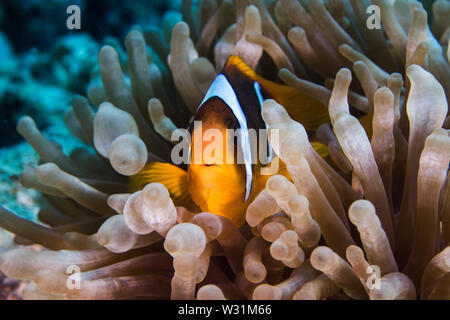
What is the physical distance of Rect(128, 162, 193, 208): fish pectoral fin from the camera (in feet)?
3.09

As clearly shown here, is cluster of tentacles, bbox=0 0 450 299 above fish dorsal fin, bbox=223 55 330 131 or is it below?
below

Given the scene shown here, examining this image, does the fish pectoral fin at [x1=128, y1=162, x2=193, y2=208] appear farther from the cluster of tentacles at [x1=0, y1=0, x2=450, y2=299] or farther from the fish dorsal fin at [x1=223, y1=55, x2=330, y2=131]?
the fish dorsal fin at [x1=223, y1=55, x2=330, y2=131]

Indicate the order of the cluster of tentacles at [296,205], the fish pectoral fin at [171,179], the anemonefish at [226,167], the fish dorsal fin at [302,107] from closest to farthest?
1. the cluster of tentacles at [296,205]
2. the anemonefish at [226,167]
3. the fish pectoral fin at [171,179]
4. the fish dorsal fin at [302,107]

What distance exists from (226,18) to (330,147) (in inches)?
29.5

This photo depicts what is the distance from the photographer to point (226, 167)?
77 cm

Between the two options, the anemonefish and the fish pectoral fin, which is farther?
the fish pectoral fin

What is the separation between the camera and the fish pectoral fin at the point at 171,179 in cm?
94

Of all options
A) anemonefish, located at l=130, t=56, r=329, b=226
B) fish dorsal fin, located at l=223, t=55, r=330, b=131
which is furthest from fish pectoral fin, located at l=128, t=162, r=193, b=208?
fish dorsal fin, located at l=223, t=55, r=330, b=131

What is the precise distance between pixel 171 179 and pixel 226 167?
0.70ft

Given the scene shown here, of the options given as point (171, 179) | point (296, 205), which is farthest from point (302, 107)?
point (296, 205)

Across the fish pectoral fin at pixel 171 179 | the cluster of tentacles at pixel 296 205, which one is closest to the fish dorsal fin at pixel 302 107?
the cluster of tentacles at pixel 296 205

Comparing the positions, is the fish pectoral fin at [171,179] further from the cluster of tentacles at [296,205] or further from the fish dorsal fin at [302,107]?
the fish dorsal fin at [302,107]

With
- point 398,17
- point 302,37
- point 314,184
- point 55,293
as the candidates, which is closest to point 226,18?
point 302,37

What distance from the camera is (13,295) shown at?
48.2 inches
